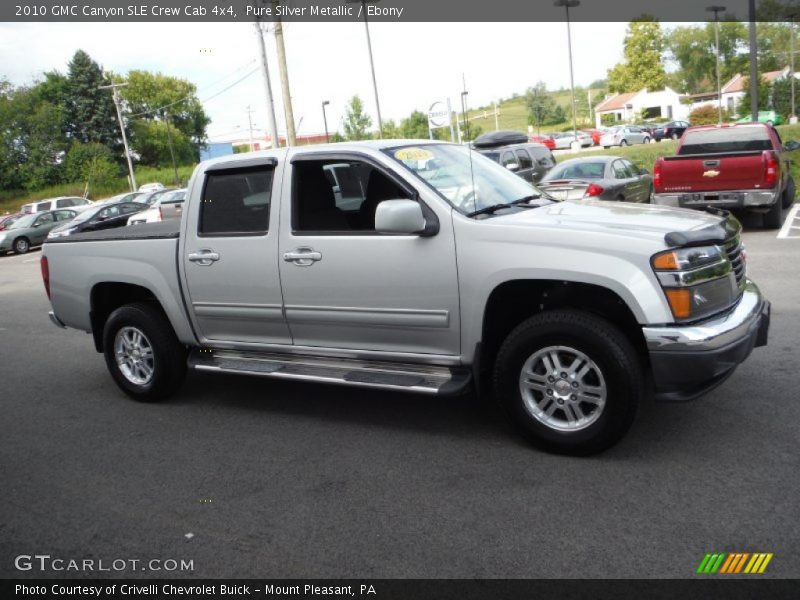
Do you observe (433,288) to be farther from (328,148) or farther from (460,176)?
(328,148)

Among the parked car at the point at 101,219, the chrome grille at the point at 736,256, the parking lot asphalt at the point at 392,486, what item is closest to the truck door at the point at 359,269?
the parking lot asphalt at the point at 392,486

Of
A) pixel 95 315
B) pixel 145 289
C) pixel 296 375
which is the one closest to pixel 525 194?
pixel 296 375

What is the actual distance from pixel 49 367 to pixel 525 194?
537 cm

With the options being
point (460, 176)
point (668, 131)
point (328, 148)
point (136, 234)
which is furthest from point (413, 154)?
point (668, 131)

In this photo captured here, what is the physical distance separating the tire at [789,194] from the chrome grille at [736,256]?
11603mm

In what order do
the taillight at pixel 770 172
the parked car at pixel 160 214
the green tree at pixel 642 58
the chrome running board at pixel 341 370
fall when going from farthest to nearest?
the green tree at pixel 642 58 → the parked car at pixel 160 214 → the taillight at pixel 770 172 → the chrome running board at pixel 341 370

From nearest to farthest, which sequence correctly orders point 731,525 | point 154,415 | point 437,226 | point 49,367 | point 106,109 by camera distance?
point 731,525
point 437,226
point 154,415
point 49,367
point 106,109

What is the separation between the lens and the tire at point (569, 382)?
4.06m

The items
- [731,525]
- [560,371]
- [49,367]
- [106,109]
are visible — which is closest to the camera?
[731,525]

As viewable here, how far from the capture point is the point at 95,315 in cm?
629

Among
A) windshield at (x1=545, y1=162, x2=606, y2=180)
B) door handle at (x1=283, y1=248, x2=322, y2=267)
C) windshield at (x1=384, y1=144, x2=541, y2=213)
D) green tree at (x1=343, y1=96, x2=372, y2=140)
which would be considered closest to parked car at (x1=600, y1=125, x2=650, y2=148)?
green tree at (x1=343, y1=96, x2=372, y2=140)

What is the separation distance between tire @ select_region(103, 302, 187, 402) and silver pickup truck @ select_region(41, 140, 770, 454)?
2 cm

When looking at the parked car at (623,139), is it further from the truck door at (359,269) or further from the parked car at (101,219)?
the truck door at (359,269)

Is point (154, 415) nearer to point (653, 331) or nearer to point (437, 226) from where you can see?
point (437, 226)
